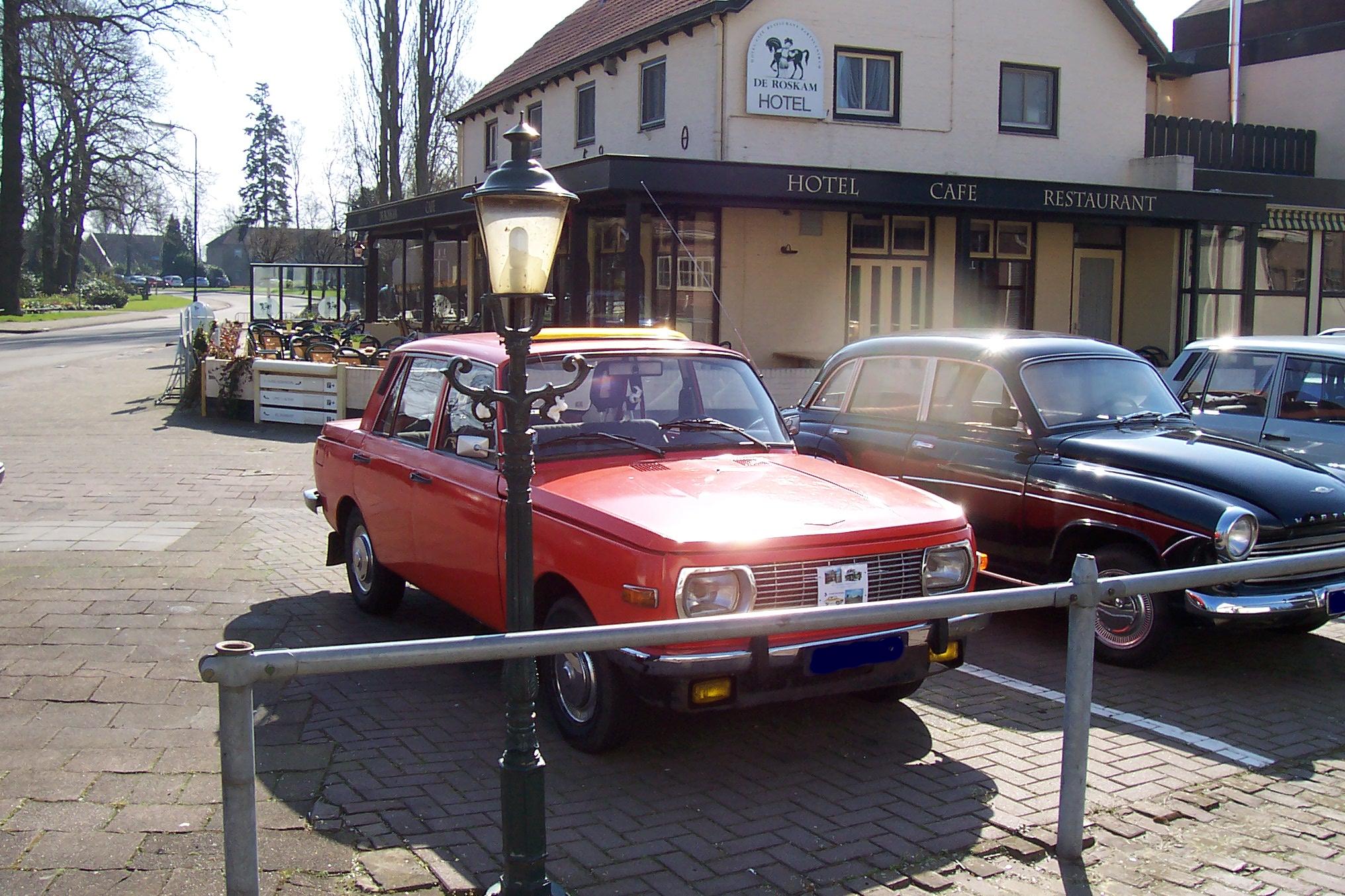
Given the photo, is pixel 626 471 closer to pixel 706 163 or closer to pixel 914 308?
pixel 706 163

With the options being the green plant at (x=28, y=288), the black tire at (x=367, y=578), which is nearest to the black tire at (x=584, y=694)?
the black tire at (x=367, y=578)

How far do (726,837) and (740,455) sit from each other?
2.30 metres

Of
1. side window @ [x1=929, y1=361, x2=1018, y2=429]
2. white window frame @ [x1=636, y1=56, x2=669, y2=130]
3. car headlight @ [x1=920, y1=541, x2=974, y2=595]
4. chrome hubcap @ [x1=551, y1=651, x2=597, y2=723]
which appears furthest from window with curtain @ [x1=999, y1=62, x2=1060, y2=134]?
chrome hubcap @ [x1=551, y1=651, x2=597, y2=723]

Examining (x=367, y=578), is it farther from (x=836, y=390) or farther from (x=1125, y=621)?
(x=1125, y=621)

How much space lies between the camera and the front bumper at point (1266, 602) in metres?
6.18

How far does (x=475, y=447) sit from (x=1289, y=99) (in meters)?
27.1

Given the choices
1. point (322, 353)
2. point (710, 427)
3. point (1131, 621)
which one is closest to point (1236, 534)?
point (1131, 621)

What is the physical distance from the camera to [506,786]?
373cm

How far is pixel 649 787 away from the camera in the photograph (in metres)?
4.85

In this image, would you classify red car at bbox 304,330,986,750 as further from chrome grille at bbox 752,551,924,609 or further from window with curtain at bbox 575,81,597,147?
window with curtain at bbox 575,81,597,147

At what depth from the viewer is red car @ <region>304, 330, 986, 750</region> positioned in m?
4.68

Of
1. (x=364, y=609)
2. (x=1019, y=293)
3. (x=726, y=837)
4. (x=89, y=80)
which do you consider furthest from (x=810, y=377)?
(x=89, y=80)

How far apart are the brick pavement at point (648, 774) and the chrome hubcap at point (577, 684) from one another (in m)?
0.21

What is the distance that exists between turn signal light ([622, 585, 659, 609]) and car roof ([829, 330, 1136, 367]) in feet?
12.8
